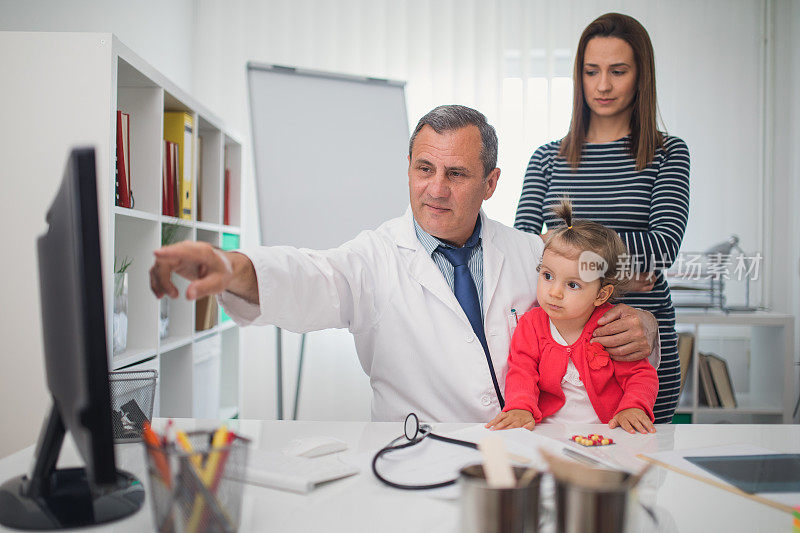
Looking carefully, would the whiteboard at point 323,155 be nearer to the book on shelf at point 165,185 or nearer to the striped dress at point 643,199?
the book on shelf at point 165,185

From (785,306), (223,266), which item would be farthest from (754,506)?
(785,306)

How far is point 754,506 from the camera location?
2.66 ft

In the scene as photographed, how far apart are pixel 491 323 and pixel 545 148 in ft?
1.91

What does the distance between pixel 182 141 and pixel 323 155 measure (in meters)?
0.69

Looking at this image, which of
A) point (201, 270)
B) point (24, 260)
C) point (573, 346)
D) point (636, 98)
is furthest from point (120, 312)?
point (636, 98)

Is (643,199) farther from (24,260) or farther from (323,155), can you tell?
(24,260)

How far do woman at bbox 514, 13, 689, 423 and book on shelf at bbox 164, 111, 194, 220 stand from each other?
1437 mm

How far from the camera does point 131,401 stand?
3.82 feet

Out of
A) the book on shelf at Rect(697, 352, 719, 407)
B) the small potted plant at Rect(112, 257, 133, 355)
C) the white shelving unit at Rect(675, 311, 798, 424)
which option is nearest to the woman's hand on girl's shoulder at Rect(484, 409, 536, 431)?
the small potted plant at Rect(112, 257, 133, 355)

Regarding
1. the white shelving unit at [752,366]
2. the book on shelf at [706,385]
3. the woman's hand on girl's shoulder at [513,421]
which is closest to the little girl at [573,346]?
the woman's hand on girl's shoulder at [513,421]

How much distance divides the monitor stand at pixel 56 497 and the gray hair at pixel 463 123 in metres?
1.04

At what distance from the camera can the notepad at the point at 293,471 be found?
86cm

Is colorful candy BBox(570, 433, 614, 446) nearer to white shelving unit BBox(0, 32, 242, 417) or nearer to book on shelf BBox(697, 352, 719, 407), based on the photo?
white shelving unit BBox(0, 32, 242, 417)

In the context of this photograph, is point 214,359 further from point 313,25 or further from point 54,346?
point 54,346
